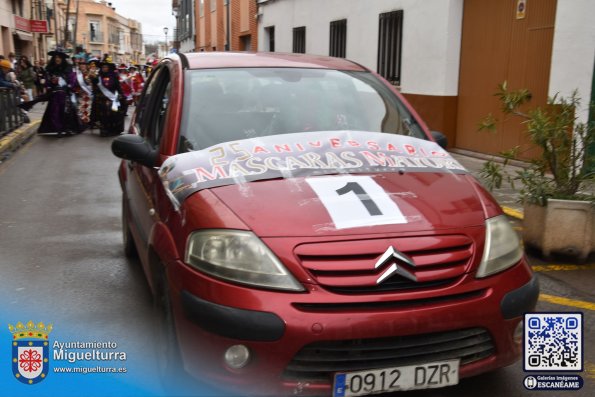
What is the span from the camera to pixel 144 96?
5074 millimetres

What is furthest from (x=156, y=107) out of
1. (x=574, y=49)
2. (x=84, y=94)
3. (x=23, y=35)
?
(x=23, y=35)

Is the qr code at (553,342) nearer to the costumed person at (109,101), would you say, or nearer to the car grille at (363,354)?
the car grille at (363,354)

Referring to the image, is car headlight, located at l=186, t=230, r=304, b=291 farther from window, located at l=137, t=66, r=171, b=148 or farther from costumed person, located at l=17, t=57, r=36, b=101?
costumed person, located at l=17, t=57, r=36, b=101

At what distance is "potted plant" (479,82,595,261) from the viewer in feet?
16.6

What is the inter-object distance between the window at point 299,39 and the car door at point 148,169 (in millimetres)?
14728

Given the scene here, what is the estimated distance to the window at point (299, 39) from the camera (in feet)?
63.1

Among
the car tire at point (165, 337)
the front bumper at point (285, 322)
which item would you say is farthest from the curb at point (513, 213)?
the car tire at point (165, 337)

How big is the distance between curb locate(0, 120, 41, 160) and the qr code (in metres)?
10.4

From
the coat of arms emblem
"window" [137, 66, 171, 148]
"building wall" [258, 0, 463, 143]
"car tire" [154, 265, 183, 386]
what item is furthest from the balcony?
"car tire" [154, 265, 183, 386]

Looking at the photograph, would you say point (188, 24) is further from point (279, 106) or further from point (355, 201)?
point (355, 201)

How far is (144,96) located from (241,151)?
2.11 meters

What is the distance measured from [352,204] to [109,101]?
13.3 meters

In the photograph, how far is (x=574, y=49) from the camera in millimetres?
8172

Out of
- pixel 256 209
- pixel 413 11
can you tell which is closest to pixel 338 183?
pixel 256 209
